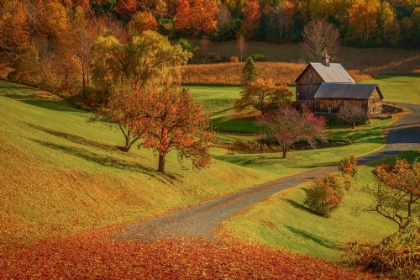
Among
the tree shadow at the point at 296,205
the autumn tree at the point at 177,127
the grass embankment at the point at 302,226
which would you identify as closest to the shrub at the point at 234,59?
the grass embankment at the point at 302,226

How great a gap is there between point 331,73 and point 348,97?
12062 mm

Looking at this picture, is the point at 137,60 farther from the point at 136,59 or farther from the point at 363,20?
the point at 363,20

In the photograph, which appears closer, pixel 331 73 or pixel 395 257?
pixel 395 257

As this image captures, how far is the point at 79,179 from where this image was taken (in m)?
32.6

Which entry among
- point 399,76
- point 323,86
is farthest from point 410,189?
point 399,76

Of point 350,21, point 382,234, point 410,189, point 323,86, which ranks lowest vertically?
point 382,234

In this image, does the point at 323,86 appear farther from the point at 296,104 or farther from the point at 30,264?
the point at 30,264

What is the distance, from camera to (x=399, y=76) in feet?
402

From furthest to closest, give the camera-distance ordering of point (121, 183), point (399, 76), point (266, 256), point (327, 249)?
point (399, 76), point (121, 183), point (327, 249), point (266, 256)

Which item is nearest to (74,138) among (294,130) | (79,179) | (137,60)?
(79,179)

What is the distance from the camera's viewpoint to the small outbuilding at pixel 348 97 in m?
89.6

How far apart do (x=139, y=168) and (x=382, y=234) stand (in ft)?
63.3

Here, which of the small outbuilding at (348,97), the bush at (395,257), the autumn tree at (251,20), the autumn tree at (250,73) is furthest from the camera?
the autumn tree at (251,20)

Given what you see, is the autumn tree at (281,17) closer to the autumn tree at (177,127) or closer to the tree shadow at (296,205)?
the tree shadow at (296,205)
